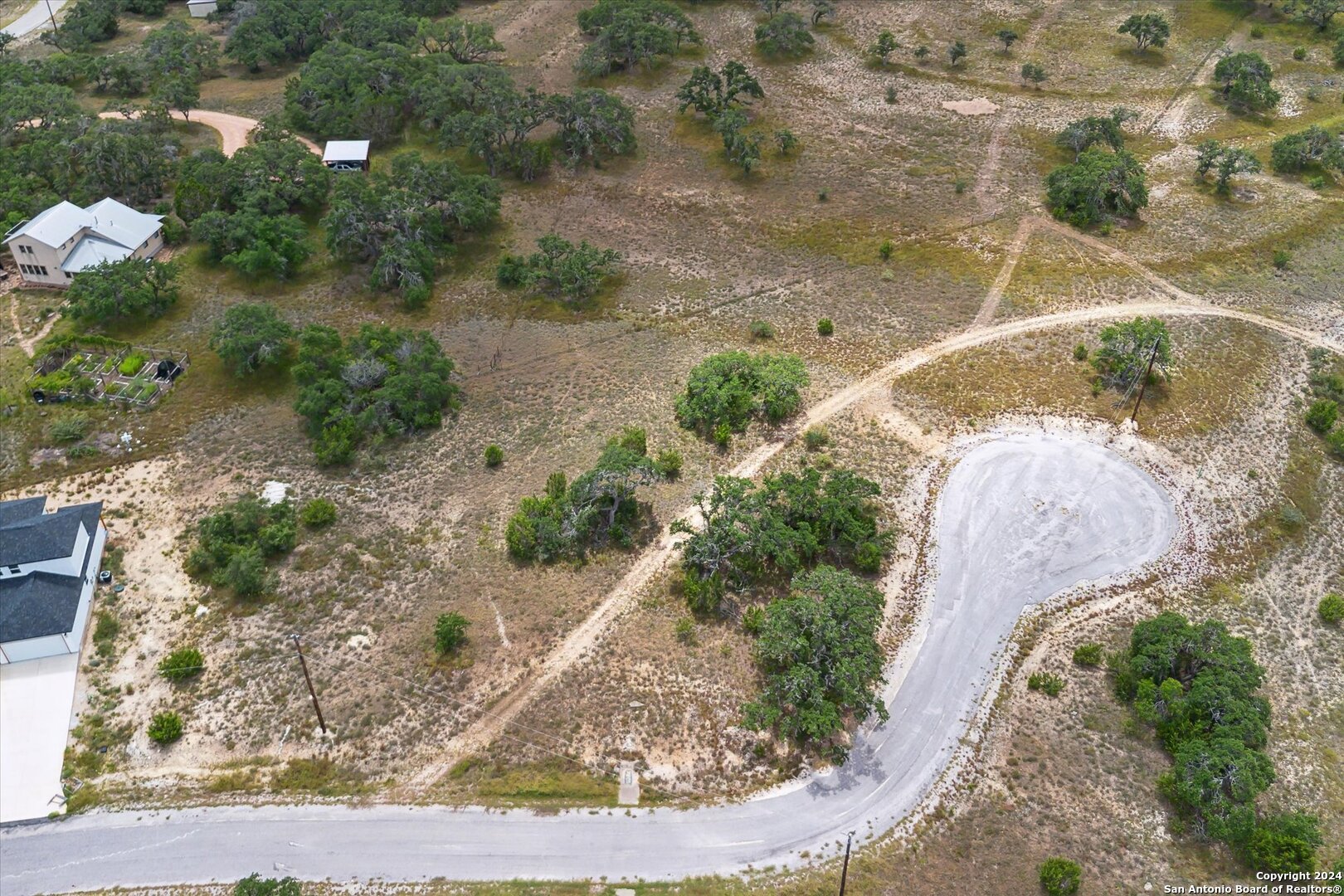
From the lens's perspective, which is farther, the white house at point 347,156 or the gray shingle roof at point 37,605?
the white house at point 347,156

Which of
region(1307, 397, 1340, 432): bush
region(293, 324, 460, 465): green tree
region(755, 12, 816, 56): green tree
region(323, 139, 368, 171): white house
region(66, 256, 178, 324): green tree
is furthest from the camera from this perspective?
region(755, 12, 816, 56): green tree

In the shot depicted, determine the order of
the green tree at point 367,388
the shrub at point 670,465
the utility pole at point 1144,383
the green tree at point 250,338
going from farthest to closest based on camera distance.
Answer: the green tree at point 250,338, the utility pole at point 1144,383, the green tree at point 367,388, the shrub at point 670,465

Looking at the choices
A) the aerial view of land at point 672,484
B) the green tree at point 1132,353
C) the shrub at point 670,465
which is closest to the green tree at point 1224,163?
the aerial view of land at point 672,484

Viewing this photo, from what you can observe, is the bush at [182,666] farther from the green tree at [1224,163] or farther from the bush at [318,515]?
the green tree at [1224,163]

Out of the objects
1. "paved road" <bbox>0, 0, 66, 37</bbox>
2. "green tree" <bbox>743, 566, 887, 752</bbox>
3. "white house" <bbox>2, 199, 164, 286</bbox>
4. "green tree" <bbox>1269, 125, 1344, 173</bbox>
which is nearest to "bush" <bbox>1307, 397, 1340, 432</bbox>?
"green tree" <bbox>743, 566, 887, 752</bbox>

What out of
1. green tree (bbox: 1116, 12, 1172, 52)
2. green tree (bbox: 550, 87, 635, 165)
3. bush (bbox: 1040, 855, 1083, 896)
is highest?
green tree (bbox: 1116, 12, 1172, 52)

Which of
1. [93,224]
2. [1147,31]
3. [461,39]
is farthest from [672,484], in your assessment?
[1147,31]

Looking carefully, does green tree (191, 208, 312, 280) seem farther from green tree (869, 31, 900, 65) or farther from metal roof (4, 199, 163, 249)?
green tree (869, 31, 900, 65)
